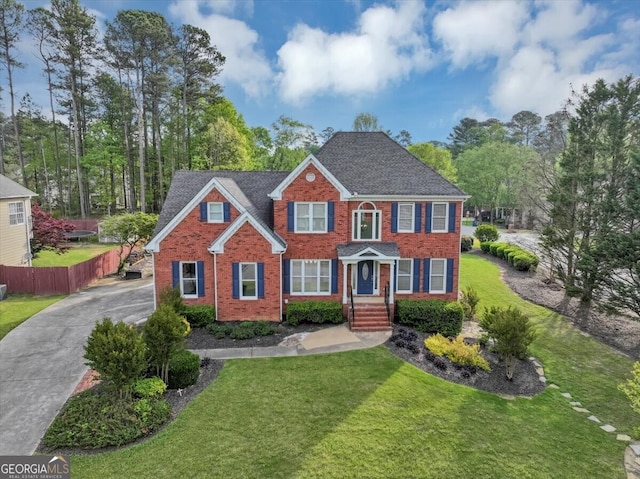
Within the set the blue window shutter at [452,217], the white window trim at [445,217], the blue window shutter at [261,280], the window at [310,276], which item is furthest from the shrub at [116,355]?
the blue window shutter at [452,217]

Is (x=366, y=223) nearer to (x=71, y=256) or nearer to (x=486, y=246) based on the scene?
(x=486, y=246)

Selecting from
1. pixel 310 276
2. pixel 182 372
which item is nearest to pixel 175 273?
pixel 310 276

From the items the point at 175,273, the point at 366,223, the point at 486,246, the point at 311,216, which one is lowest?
the point at 486,246

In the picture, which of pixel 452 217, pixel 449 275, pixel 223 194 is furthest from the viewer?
pixel 449 275

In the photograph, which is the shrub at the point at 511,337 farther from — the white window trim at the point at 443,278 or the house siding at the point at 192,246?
the house siding at the point at 192,246

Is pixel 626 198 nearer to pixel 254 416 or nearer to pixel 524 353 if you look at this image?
pixel 524 353

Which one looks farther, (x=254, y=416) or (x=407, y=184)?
(x=407, y=184)

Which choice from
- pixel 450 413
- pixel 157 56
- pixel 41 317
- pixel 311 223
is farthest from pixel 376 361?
pixel 157 56
